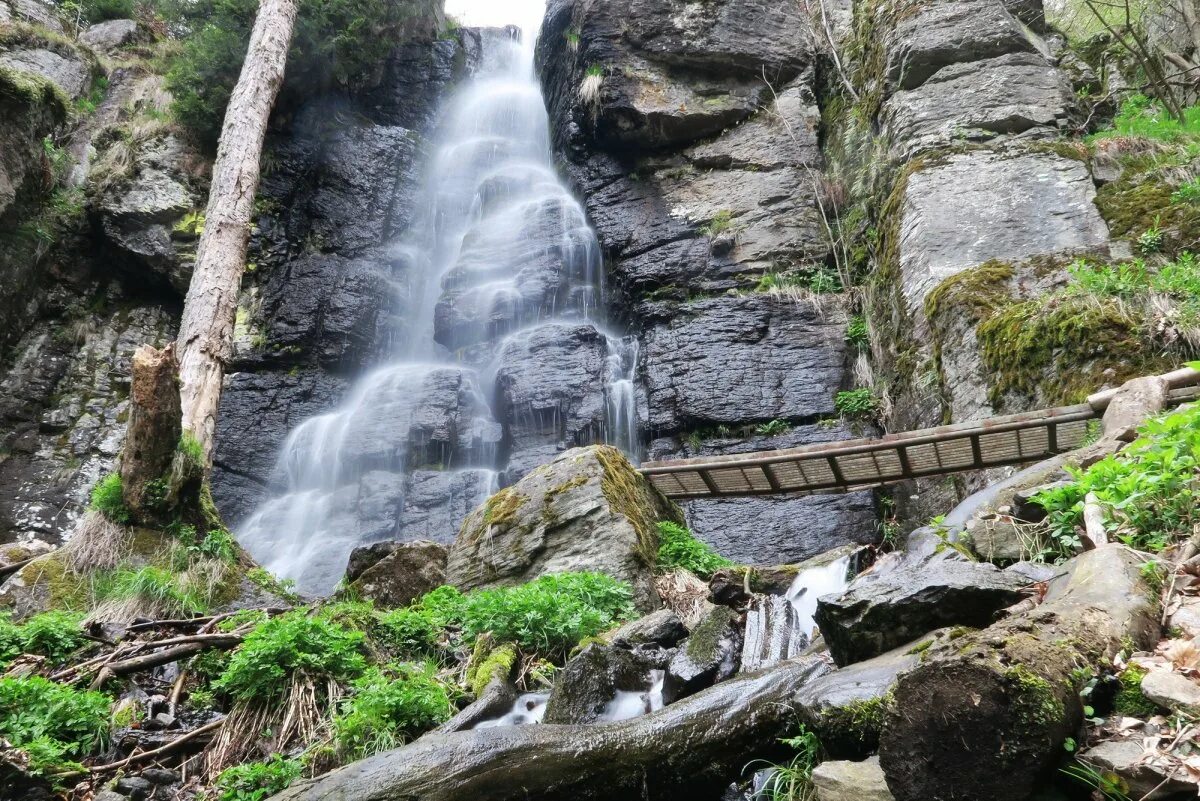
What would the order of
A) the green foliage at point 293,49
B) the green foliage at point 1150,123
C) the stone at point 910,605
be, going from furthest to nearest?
the green foliage at point 293,49
the green foliage at point 1150,123
the stone at point 910,605

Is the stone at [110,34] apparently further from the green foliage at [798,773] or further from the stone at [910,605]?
the green foliage at [798,773]

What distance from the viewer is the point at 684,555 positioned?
711 cm

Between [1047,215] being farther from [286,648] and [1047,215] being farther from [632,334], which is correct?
[286,648]

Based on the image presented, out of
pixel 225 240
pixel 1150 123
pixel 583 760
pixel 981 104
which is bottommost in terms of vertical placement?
pixel 583 760

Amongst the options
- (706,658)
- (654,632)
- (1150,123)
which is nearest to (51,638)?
(654,632)

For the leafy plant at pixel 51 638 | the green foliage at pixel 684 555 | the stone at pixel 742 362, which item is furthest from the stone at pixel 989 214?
the leafy plant at pixel 51 638

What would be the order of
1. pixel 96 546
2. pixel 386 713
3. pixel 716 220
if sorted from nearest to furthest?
pixel 386 713 < pixel 96 546 < pixel 716 220

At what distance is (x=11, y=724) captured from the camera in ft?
13.8

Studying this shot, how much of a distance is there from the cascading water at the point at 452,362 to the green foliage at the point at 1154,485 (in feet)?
27.4

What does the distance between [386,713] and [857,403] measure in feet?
→ 27.6

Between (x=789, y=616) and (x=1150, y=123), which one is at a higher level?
(x=1150, y=123)

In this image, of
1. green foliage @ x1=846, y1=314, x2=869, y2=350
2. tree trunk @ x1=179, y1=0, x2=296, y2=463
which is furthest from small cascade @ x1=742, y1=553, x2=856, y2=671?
green foliage @ x1=846, y1=314, x2=869, y2=350

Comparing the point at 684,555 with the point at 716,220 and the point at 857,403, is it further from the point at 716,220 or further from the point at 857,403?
the point at 716,220

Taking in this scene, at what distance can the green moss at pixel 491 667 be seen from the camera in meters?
4.77
